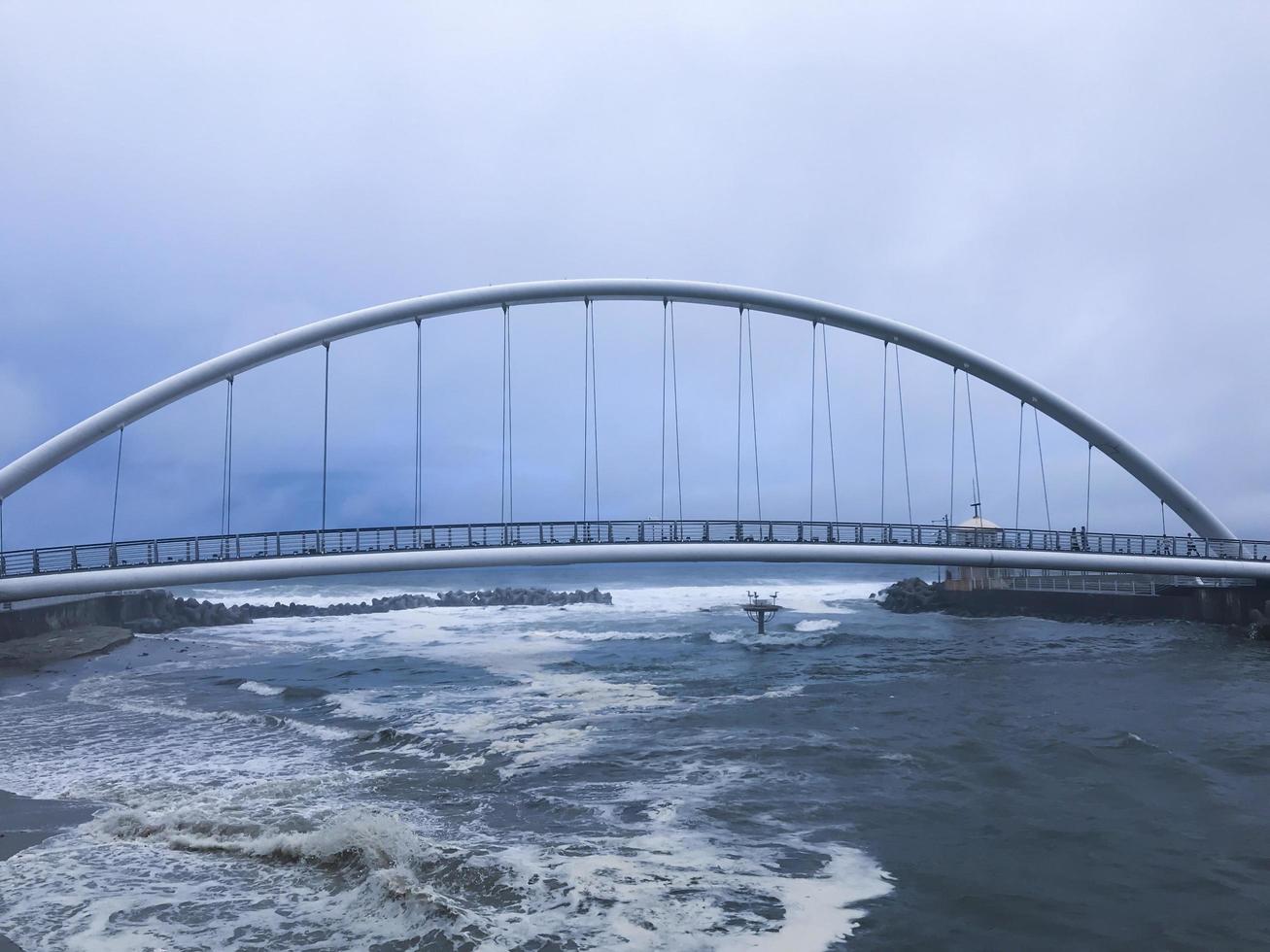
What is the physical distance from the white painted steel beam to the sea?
9.71 feet

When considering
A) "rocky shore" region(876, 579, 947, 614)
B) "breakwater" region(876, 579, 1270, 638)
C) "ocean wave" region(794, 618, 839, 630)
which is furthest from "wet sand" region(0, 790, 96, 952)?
"rocky shore" region(876, 579, 947, 614)

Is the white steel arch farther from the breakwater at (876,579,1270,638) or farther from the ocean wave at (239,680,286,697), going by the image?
the ocean wave at (239,680,286,697)

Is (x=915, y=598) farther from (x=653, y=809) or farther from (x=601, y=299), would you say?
(x=653, y=809)

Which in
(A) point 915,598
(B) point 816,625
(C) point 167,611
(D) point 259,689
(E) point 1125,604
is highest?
(E) point 1125,604

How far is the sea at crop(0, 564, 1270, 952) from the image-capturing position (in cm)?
650

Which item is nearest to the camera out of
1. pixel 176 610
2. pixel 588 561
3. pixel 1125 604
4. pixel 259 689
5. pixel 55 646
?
pixel 259 689

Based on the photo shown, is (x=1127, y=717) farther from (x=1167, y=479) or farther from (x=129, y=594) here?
(x=129, y=594)

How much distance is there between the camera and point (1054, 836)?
839 centimetres

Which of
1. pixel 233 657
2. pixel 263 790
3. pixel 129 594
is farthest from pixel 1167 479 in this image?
pixel 129 594

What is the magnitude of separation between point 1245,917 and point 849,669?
53.0 ft

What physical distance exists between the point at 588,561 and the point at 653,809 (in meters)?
12.2

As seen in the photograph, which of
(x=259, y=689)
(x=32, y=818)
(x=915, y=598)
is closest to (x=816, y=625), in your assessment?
(x=915, y=598)

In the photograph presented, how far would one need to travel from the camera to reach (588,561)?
21406mm

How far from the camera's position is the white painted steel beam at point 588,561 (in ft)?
59.6
